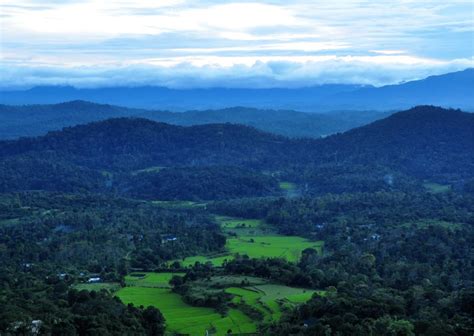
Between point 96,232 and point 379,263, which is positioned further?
point 96,232

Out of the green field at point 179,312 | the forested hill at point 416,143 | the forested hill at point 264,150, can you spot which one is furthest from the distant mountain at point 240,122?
the green field at point 179,312

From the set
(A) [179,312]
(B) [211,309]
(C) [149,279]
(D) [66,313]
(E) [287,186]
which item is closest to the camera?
(D) [66,313]

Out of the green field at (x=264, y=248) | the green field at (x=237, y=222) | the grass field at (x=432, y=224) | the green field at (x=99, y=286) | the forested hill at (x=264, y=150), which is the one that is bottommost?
the green field at (x=237, y=222)

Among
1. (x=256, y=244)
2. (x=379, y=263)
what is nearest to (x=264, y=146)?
(x=256, y=244)

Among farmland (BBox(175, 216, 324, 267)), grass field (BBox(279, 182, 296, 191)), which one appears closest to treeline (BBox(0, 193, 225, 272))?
farmland (BBox(175, 216, 324, 267))

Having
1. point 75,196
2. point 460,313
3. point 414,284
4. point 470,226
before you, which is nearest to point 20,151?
point 75,196

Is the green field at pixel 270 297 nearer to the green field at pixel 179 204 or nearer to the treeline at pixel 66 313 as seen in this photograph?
the treeline at pixel 66 313

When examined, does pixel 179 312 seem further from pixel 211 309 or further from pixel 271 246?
pixel 271 246

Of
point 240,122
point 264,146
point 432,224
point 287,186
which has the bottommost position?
point 287,186
